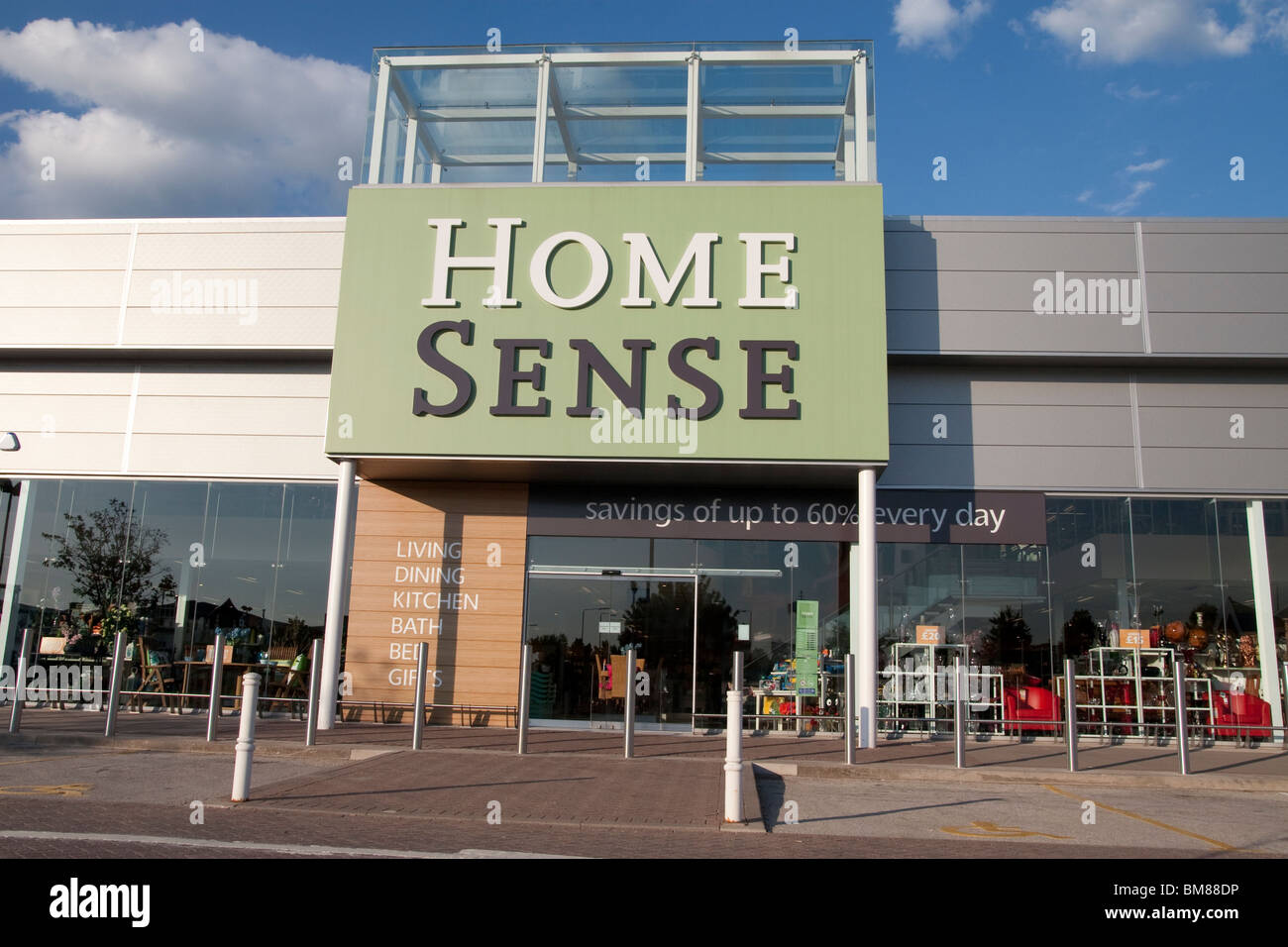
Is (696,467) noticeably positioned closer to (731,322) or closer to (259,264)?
(731,322)

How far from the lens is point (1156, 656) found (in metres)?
15.6

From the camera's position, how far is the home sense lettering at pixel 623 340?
14734 mm

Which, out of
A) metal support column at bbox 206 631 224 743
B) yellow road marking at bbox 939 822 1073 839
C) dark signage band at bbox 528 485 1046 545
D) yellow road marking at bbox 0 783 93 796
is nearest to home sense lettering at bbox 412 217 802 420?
dark signage band at bbox 528 485 1046 545

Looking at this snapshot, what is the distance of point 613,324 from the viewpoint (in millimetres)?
15023

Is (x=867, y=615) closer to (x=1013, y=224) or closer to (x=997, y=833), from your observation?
(x=997, y=833)

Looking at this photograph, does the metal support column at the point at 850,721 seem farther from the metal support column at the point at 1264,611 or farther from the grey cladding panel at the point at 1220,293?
the grey cladding panel at the point at 1220,293

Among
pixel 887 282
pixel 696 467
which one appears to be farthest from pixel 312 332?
pixel 887 282

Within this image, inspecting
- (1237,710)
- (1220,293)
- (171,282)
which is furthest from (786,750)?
(171,282)

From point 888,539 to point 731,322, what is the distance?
425cm

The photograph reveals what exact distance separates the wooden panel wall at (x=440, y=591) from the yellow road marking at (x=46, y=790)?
6.47 meters

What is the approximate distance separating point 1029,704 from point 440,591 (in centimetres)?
930

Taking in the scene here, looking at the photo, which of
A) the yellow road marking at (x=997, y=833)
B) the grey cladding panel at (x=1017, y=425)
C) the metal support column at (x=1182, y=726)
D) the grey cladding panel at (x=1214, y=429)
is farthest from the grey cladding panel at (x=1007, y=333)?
the yellow road marking at (x=997, y=833)

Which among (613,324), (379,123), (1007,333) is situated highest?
(379,123)

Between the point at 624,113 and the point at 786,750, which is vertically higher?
the point at 624,113
